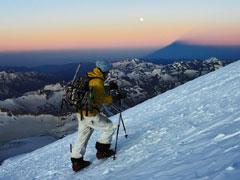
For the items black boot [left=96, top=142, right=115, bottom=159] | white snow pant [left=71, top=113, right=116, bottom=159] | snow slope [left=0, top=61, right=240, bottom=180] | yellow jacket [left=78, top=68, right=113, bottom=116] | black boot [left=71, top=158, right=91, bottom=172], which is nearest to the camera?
snow slope [left=0, top=61, right=240, bottom=180]

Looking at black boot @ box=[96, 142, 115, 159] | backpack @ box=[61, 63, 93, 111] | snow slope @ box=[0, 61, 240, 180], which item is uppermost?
backpack @ box=[61, 63, 93, 111]

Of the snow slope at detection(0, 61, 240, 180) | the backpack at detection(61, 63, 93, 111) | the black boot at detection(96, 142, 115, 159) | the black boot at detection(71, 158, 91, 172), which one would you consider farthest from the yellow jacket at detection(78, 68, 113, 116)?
the black boot at detection(71, 158, 91, 172)

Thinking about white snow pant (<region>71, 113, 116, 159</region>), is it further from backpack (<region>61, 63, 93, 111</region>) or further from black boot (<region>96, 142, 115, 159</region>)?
backpack (<region>61, 63, 93, 111</region>)

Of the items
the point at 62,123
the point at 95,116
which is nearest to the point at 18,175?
the point at 95,116

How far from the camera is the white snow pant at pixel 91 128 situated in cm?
682

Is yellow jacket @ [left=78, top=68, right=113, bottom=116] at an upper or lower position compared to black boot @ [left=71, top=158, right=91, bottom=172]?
upper

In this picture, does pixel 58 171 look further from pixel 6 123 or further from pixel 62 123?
pixel 6 123

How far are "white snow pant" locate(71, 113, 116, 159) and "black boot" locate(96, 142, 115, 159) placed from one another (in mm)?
145

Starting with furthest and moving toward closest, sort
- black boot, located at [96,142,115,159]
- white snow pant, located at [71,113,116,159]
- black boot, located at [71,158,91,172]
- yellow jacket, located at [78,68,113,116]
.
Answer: black boot, located at [71,158,91,172]
black boot, located at [96,142,115,159]
white snow pant, located at [71,113,116,159]
yellow jacket, located at [78,68,113,116]

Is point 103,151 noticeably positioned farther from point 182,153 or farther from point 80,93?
point 182,153

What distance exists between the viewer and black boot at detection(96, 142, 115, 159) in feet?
23.7

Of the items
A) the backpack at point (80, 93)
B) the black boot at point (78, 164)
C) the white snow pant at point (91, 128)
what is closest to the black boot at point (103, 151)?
the white snow pant at point (91, 128)

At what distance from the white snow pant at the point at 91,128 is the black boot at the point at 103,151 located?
0.15 meters

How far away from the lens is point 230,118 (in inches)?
254
